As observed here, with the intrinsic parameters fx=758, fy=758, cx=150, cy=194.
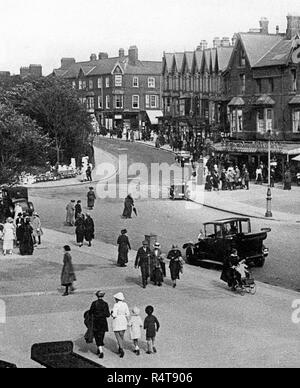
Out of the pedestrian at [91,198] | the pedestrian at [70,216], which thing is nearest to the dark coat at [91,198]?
the pedestrian at [91,198]

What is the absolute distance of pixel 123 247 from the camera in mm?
23188

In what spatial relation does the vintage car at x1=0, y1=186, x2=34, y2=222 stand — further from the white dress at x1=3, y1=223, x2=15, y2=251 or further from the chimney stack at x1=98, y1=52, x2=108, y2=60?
the chimney stack at x1=98, y1=52, x2=108, y2=60

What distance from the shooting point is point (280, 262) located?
2403cm

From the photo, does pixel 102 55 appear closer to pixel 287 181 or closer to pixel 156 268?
pixel 287 181

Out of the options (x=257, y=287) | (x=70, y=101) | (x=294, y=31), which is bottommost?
(x=257, y=287)

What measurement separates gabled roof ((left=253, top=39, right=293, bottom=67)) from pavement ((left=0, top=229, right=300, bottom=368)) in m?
31.1

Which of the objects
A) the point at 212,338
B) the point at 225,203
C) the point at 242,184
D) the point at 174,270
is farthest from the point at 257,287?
the point at 242,184

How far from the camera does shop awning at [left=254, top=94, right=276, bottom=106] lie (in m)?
52.4

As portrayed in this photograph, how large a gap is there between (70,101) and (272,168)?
16.5 metres

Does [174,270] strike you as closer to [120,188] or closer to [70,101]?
[120,188]

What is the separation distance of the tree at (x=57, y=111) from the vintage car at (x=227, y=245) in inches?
1264

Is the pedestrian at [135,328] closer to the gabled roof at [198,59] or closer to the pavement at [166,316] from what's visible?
the pavement at [166,316]

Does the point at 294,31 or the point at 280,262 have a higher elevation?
the point at 294,31

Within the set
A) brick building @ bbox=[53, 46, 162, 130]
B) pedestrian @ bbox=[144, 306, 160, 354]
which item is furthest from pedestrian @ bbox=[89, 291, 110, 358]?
brick building @ bbox=[53, 46, 162, 130]
